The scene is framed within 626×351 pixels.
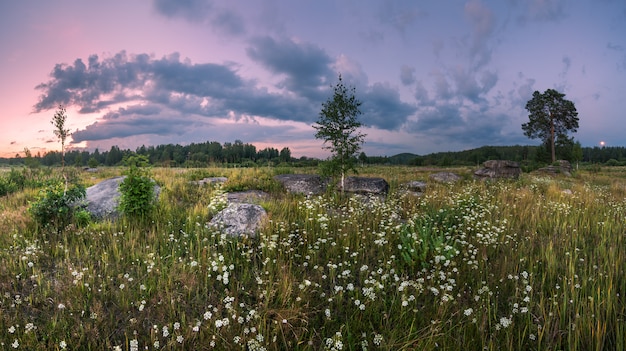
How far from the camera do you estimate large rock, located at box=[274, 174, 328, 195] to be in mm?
13148

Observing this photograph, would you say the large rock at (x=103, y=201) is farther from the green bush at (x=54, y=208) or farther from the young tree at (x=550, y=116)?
the young tree at (x=550, y=116)

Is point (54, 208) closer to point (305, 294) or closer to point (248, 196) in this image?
point (248, 196)

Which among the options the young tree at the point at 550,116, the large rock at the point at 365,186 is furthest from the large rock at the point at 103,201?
the young tree at the point at 550,116

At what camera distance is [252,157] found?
2224 inches

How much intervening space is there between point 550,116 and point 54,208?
7217cm

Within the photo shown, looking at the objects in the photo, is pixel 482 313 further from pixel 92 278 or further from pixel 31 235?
pixel 31 235

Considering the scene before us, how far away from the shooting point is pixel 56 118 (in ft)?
33.5

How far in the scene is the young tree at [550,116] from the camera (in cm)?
5684

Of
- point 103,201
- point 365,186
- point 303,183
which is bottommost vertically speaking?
point 103,201

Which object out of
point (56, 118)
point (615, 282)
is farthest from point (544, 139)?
point (56, 118)

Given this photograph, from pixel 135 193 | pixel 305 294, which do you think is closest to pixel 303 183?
pixel 135 193

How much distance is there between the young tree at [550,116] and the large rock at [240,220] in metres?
65.2

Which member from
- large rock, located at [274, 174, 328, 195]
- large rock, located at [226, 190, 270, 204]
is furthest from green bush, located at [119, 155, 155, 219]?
large rock, located at [274, 174, 328, 195]

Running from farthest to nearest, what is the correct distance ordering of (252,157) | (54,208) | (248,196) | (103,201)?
(252,157) → (248,196) → (103,201) → (54,208)
